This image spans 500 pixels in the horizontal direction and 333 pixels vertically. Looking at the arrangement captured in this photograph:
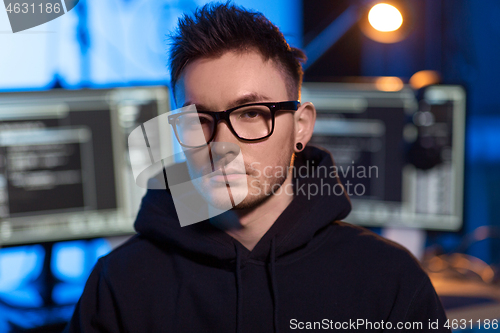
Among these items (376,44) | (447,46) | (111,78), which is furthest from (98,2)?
(447,46)

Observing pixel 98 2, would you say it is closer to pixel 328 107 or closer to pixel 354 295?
pixel 328 107

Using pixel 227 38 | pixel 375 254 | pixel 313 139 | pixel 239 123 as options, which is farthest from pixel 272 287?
pixel 313 139

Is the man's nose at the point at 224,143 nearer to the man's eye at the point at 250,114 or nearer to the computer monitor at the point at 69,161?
the man's eye at the point at 250,114

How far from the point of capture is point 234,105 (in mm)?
825

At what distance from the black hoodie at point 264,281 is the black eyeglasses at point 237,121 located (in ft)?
0.70

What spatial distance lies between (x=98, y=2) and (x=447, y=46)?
1.47m

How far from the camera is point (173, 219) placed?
3.11 ft

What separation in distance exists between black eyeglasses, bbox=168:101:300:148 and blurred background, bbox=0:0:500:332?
0.56 meters

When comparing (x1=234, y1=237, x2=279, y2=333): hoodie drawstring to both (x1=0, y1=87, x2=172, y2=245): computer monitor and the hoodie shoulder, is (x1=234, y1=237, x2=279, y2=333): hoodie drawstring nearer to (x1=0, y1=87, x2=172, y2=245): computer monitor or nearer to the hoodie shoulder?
the hoodie shoulder

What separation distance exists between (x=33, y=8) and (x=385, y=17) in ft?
4.15

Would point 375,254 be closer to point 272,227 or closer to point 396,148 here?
point 272,227

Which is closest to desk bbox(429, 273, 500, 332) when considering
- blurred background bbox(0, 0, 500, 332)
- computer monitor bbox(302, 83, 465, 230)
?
blurred background bbox(0, 0, 500, 332)

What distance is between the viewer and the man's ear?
97cm

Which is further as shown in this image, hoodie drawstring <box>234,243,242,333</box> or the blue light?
the blue light
